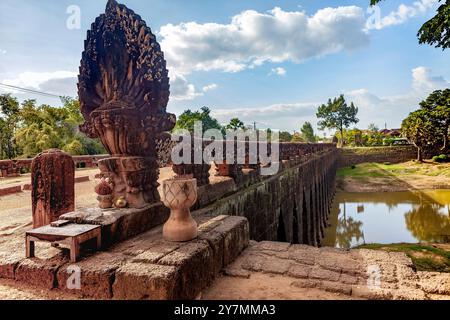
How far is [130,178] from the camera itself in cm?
329

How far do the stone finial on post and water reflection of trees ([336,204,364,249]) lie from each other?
1716 centimetres

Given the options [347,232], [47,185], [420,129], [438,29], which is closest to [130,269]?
[47,185]

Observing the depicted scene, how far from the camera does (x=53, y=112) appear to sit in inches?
1059

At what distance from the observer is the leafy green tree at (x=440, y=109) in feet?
110

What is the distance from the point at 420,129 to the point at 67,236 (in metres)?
43.1

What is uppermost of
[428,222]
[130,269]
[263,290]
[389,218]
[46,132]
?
[46,132]

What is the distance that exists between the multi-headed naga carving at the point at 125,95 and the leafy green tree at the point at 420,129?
1640 inches

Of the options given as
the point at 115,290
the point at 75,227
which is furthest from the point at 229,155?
the point at 115,290

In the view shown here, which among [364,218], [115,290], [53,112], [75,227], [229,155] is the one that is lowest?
[364,218]

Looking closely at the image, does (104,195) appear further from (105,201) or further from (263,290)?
(263,290)

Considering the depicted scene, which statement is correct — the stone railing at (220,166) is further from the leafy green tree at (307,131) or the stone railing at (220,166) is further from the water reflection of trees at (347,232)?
the leafy green tree at (307,131)

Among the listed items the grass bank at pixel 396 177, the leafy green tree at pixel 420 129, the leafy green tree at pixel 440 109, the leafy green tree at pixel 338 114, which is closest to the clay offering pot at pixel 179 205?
the grass bank at pixel 396 177

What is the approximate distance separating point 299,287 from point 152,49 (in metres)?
2.93
